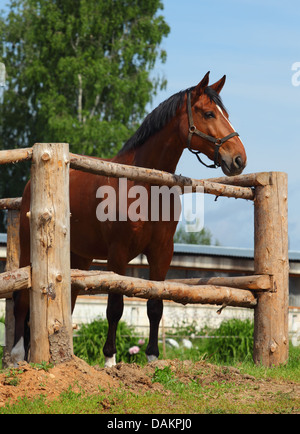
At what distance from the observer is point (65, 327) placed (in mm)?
4352

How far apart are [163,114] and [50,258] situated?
206 centimetres

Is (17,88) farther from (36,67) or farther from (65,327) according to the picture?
(65,327)

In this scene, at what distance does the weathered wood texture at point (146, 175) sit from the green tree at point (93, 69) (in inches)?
733

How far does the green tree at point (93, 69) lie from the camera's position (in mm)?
25094

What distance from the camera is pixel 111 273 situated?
4.90 metres

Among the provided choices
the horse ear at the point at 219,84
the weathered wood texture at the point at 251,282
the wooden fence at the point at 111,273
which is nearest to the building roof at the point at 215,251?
the wooden fence at the point at 111,273

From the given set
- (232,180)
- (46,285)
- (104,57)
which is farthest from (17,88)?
(46,285)

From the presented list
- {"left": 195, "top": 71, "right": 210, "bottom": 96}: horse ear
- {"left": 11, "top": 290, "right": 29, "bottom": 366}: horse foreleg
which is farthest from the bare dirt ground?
{"left": 195, "top": 71, "right": 210, "bottom": 96}: horse ear

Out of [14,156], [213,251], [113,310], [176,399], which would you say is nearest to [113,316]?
[113,310]

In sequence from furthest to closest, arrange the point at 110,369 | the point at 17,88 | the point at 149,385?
1. the point at 17,88
2. the point at 110,369
3. the point at 149,385

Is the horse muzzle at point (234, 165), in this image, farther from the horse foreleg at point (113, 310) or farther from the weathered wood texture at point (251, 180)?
the horse foreleg at point (113, 310)

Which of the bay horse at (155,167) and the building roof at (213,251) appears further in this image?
the building roof at (213,251)

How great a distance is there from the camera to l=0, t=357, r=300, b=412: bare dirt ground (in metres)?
3.99

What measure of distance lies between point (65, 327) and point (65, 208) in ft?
2.84
